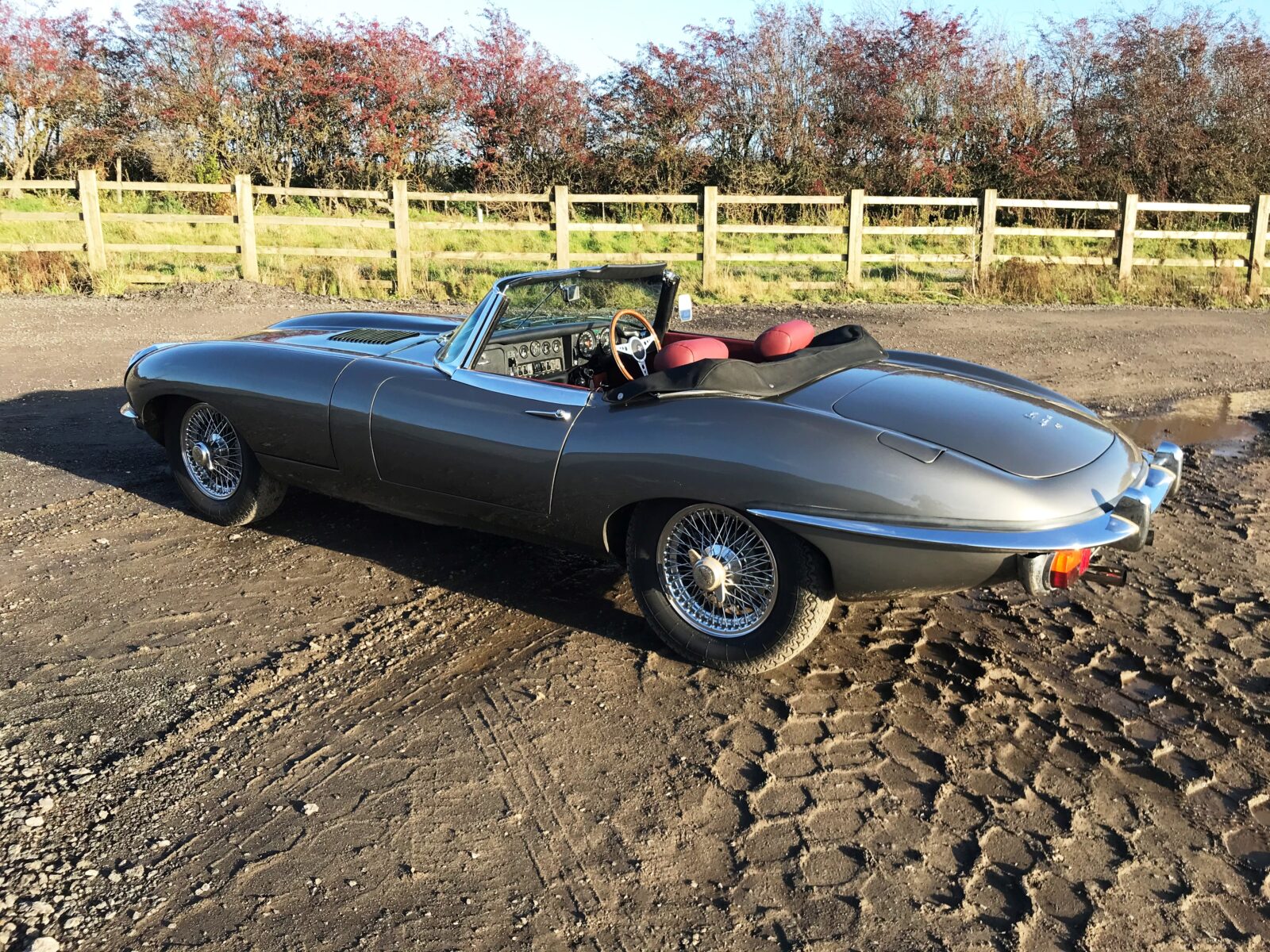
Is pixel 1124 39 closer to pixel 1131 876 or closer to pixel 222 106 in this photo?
pixel 222 106

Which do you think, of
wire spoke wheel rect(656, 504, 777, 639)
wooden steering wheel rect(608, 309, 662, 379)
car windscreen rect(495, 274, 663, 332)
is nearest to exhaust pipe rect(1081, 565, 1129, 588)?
wire spoke wheel rect(656, 504, 777, 639)

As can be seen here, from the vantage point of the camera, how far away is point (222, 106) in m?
22.3

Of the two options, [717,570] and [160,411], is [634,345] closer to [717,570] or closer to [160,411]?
[717,570]

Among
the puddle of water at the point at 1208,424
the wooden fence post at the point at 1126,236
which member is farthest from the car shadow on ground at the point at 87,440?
the wooden fence post at the point at 1126,236

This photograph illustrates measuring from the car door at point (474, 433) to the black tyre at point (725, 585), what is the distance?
18.1 inches

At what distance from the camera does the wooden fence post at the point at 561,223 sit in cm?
1497

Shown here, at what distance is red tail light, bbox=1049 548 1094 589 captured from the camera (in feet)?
10.4

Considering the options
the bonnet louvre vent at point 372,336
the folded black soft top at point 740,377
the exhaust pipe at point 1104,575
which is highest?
the bonnet louvre vent at point 372,336

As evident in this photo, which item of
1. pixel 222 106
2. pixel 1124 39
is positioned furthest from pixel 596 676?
pixel 1124 39

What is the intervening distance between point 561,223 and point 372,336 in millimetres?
10560

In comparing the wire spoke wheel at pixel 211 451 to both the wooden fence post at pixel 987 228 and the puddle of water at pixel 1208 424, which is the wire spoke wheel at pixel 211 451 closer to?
the puddle of water at pixel 1208 424

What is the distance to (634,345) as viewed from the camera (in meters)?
4.37

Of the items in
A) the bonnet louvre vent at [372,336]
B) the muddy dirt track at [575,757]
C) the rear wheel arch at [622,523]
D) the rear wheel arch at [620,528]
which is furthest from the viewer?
the bonnet louvre vent at [372,336]

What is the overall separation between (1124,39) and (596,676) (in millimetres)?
24498
